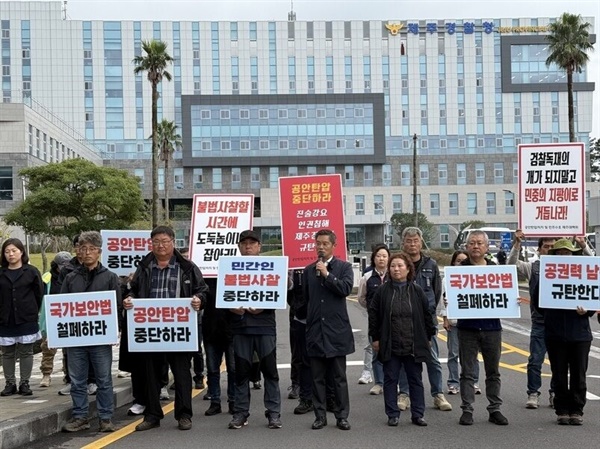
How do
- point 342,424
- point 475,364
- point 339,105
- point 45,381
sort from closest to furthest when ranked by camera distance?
point 342,424 < point 475,364 < point 45,381 < point 339,105

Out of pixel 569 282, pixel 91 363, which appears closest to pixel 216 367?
pixel 91 363

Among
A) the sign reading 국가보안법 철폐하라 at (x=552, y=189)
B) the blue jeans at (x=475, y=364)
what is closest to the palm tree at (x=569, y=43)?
the sign reading 국가보안법 철폐하라 at (x=552, y=189)

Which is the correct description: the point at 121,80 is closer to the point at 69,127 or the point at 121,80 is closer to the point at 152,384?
the point at 69,127

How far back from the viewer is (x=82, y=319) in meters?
7.86

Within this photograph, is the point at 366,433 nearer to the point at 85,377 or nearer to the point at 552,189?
the point at 85,377

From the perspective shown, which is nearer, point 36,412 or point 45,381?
point 36,412

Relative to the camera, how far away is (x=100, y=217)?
49438mm

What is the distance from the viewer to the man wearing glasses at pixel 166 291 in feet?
26.1

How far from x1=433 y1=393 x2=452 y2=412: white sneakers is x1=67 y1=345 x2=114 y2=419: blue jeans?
3773mm

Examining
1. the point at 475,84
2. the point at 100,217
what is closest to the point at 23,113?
the point at 100,217

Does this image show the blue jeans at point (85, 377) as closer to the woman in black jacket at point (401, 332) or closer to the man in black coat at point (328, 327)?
the man in black coat at point (328, 327)

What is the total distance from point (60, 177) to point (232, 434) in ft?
130

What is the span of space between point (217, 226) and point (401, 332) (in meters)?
3.31

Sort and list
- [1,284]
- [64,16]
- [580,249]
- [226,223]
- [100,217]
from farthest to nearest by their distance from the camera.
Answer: [64,16] → [100,217] → [226,223] → [1,284] → [580,249]
